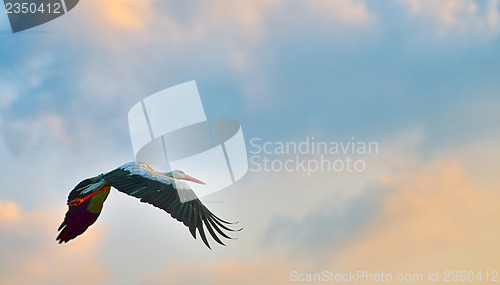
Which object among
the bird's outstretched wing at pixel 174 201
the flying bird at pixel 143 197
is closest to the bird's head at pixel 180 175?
the flying bird at pixel 143 197

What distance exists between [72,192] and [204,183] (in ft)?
10.5

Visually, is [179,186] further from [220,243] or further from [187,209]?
[220,243]

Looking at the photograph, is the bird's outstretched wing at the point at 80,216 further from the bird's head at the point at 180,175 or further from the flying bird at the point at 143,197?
the bird's head at the point at 180,175

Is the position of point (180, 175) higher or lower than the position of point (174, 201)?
higher

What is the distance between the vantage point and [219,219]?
1434cm

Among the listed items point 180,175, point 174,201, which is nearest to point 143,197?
point 174,201

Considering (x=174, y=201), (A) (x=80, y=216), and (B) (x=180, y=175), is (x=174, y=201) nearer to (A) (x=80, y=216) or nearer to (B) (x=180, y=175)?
(B) (x=180, y=175)

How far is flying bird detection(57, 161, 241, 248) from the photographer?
14422 mm

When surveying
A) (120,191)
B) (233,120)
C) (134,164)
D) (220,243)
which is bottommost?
(220,243)

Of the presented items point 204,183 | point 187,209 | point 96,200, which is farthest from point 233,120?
point 96,200

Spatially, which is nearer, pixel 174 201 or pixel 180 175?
pixel 174 201

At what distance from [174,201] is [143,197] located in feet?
2.27

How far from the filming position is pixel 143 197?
14.4m

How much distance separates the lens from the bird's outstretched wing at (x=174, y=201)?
1434 centimetres
